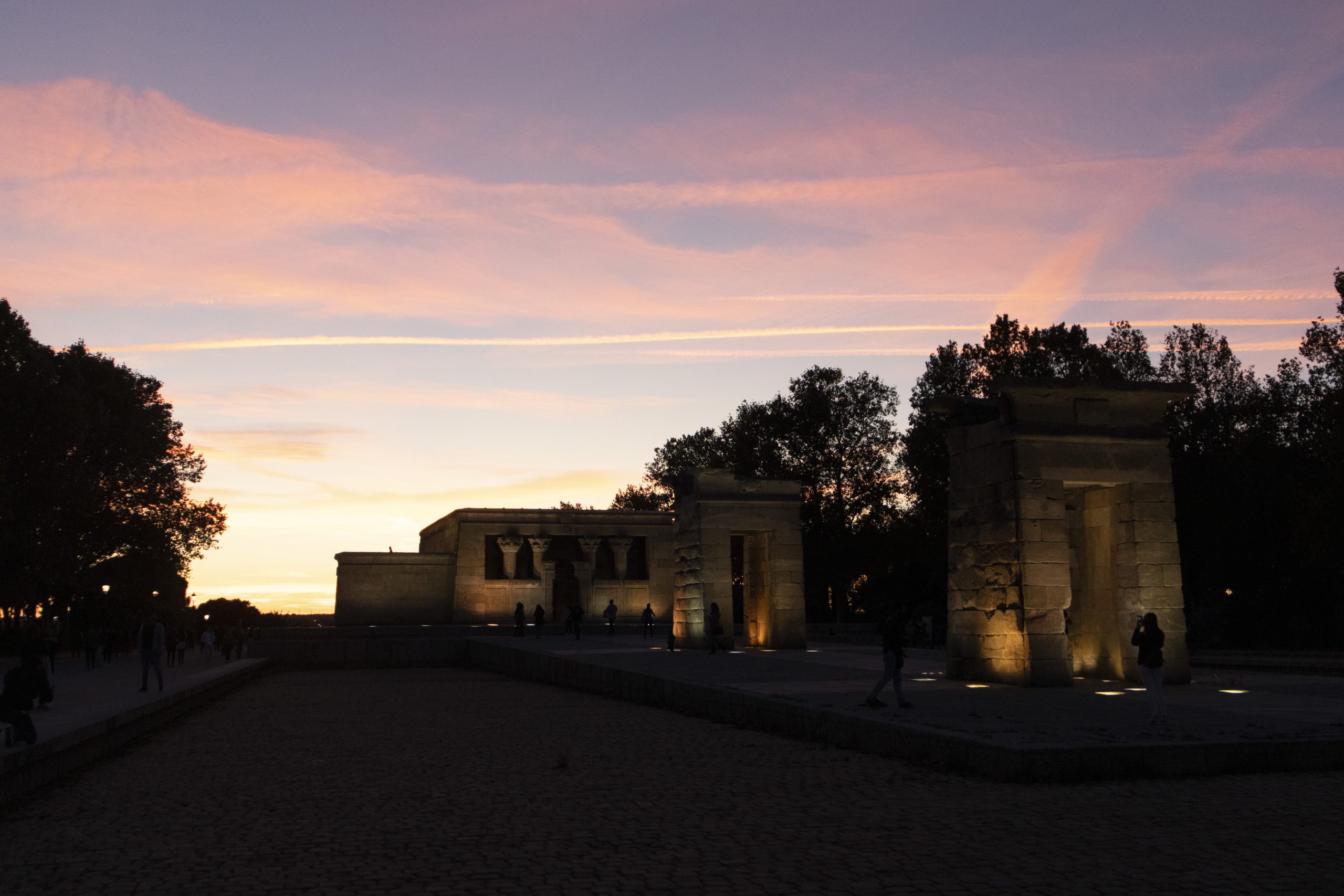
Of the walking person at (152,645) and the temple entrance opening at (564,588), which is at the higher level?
the temple entrance opening at (564,588)

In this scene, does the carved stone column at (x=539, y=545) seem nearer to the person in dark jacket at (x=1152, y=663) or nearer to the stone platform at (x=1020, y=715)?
the stone platform at (x=1020, y=715)

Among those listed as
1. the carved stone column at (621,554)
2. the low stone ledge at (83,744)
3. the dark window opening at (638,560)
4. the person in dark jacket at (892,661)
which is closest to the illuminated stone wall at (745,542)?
the low stone ledge at (83,744)

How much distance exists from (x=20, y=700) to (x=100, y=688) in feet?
46.8

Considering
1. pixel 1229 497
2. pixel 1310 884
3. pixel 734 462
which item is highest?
pixel 734 462

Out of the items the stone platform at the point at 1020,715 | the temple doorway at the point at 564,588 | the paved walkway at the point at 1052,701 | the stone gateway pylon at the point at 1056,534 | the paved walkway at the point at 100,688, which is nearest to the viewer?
the stone platform at the point at 1020,715

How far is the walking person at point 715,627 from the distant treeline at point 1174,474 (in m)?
9.57

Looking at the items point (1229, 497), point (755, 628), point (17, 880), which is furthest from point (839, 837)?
point (1229, 497)

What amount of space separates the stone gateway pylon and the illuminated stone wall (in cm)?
1236

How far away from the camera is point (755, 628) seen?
1304 inches

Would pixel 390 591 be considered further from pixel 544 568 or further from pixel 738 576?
pixel 738 576

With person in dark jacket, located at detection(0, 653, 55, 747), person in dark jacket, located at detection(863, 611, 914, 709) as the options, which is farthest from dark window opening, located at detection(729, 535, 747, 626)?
person in dark jacket, located at detection(0, 653, 55, 747)

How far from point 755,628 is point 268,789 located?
2297 cm

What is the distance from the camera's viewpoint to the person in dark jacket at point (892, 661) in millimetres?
14391

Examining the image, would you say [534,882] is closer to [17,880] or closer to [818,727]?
[17,880]
